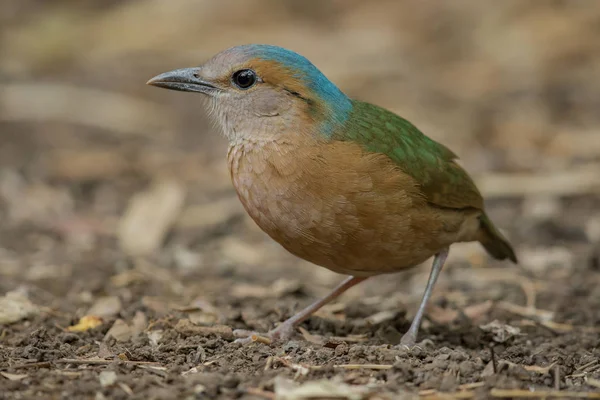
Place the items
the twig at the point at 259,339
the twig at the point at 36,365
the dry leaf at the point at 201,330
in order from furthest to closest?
the dry leaf at the point at 201,330 → the twig at the point at 259,339 → the twig at the point at 36,365

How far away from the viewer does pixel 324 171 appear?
194 inches

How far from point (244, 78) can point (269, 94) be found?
0.21 meters

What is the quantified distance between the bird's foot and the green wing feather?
46.5 inches

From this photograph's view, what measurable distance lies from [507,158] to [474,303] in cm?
347

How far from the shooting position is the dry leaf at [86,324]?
545cm

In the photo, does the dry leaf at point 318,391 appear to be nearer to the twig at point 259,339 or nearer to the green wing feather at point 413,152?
the twig at point 259,339

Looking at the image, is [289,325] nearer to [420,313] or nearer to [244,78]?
[420,313]

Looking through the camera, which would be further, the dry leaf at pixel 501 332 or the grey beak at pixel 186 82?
the grey beak at pixel 186 82

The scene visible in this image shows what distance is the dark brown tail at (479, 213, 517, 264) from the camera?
615 cm

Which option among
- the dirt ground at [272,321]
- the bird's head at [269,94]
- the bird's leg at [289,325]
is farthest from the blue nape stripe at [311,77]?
the dirt ground at [272,321]

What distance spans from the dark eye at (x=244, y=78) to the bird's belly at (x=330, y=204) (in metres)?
0.46

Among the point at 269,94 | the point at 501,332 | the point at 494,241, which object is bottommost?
the point at 501,332

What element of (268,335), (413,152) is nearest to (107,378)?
Answer: (268,335)

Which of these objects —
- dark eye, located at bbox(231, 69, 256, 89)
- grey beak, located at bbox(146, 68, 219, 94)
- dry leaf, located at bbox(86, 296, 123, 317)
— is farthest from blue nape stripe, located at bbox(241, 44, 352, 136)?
dry leaf, located at bbox(86, 296, 123, 317)
